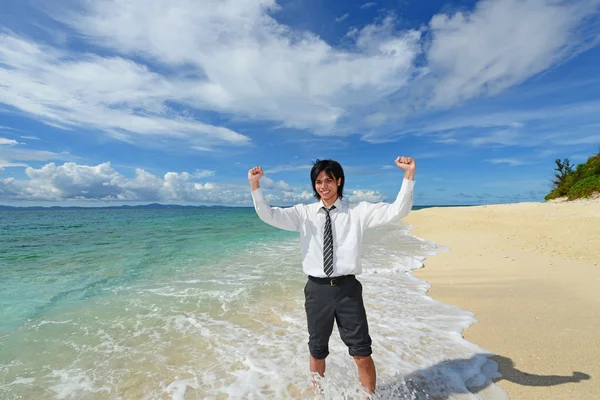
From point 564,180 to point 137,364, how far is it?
51.0 meters

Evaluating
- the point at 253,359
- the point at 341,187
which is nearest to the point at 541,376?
the point at 341,187

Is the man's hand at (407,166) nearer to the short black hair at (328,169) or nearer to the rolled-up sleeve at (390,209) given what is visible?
the rolled-up sleeve at (390,209)

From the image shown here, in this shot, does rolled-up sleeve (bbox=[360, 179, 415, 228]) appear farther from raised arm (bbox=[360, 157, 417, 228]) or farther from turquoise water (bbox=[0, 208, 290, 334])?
turquoise water (bbox=[0, 208, 290, 334])

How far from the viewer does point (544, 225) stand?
16.8 m

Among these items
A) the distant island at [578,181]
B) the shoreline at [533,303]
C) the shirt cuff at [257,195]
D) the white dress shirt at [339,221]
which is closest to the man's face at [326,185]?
the white dress shirt at [339,221]

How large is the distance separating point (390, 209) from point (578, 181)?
44.7 m

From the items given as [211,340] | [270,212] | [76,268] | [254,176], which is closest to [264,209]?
[270,212]

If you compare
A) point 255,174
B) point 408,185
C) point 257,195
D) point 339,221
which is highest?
point 255,174

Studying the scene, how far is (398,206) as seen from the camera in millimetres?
2941

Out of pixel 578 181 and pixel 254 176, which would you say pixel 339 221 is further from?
pixel 578 181

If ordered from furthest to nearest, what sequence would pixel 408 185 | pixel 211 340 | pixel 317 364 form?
pixel 211 340, pixel 317 364, pixel 408 185

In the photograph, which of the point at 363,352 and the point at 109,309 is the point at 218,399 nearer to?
the point at 363,352

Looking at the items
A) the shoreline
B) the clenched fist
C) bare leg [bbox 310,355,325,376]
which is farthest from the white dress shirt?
the shoreline

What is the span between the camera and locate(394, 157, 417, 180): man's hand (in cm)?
297
